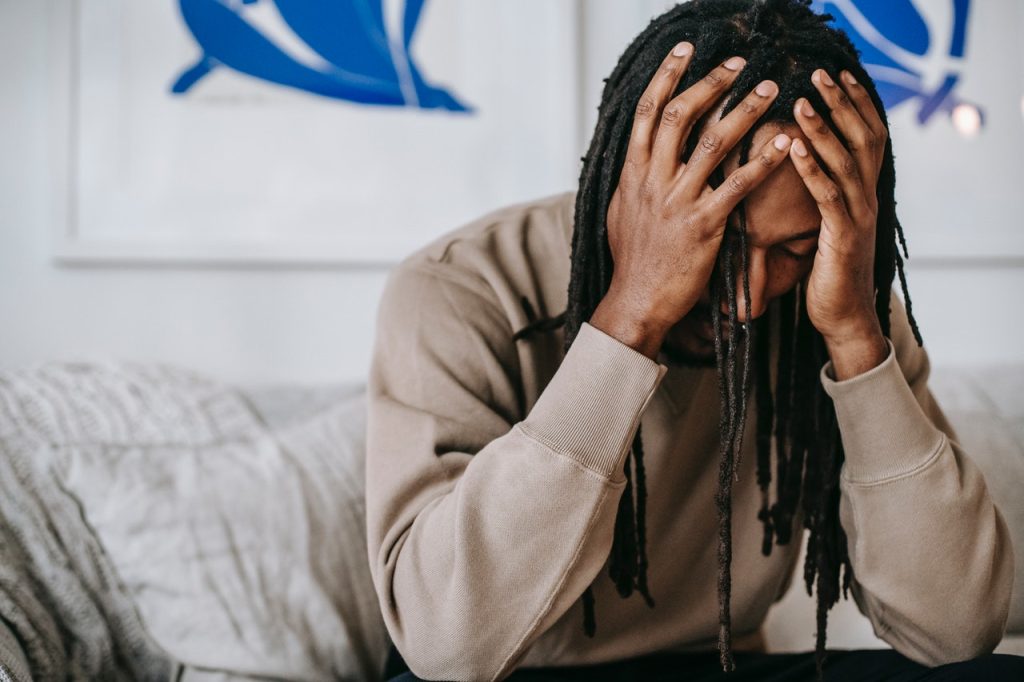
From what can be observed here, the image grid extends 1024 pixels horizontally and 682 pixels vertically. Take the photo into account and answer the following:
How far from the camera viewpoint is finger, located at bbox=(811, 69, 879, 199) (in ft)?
2.71

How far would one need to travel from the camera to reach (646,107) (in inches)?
33.3

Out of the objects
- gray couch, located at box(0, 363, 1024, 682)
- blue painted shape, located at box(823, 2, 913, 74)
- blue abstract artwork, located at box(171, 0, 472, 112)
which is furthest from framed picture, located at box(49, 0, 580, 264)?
blue painted shape, located at box(823, 2, 913, 74)

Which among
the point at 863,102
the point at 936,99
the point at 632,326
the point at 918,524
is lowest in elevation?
the point at 918,524

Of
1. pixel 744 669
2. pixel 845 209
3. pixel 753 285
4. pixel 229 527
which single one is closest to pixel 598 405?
pixel 753 285

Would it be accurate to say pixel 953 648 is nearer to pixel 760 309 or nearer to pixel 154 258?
pixel 760 309

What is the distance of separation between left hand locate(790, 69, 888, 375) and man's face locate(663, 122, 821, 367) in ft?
0.05

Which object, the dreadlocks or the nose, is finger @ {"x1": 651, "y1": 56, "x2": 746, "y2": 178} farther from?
the nose

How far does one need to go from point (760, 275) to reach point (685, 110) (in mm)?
177

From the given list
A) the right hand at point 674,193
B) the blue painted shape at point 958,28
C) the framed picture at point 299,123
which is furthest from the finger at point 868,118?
the blue painted shape at point 958,28

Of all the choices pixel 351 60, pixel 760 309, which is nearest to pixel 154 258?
pixel 351 60

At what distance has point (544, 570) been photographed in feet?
2.66

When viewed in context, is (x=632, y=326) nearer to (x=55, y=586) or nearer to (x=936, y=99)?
(x=55, y=586)

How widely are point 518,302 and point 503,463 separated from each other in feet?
0.89

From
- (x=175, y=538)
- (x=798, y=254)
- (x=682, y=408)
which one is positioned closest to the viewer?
(x=798, y=254)
